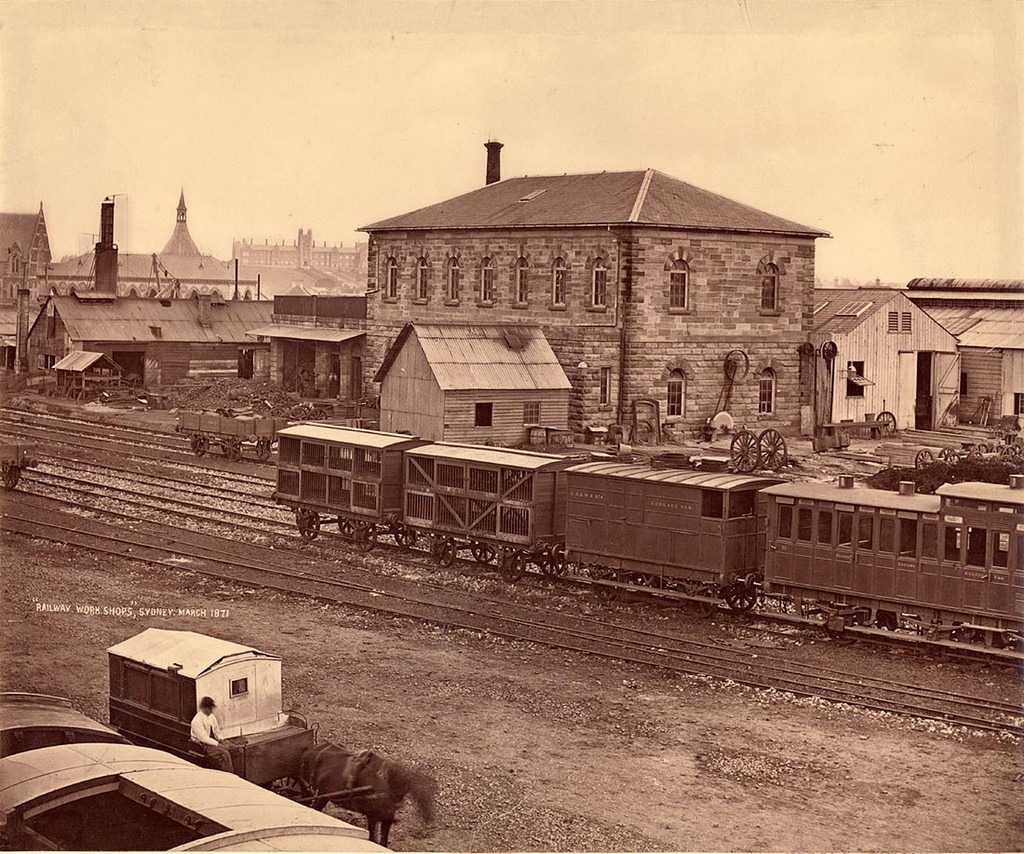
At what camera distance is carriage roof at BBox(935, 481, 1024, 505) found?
18.5m

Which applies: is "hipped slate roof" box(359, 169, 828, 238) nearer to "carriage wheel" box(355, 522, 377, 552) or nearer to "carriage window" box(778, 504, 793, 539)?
"carriage wheel" box(355, 522, 377, 552)

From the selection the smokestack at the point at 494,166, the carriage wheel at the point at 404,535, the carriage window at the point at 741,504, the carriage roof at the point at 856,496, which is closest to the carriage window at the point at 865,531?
the carriage roof at the point at 856,496

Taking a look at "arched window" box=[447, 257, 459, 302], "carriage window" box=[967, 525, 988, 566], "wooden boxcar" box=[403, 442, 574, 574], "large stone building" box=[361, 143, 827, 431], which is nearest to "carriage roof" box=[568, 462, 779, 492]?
"wooden boxcar" box=[403, 442, 574, 574]

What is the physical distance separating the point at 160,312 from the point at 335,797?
4935cm

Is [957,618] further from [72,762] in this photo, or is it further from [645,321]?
[645,321]

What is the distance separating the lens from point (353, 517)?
2734 cm

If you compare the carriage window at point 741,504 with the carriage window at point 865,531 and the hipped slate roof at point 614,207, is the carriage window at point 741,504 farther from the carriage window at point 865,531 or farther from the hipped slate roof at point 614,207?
the hipped slate roof at point 614,207

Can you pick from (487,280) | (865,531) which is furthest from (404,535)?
(487,280)

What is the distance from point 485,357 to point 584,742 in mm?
23354

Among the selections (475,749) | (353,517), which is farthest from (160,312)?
(475,749)

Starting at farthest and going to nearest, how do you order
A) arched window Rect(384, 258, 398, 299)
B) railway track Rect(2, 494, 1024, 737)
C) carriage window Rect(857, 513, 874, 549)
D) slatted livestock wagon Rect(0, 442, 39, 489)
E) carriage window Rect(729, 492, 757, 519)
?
1. arched window Rect(384, 258, 398, 299)
2. slatted livestock wagon Rect(0, 442, 39, 489)
3. carriage window Rect(729, 492, 757, 519)
4. carriage window Rect(857, 513, 874, 549)
5. railway track Rect(2, 494, 1024, 737)

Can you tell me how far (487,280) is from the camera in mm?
45062

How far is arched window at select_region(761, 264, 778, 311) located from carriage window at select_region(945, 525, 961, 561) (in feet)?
72.8

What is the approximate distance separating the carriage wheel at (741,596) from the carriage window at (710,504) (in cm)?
126
